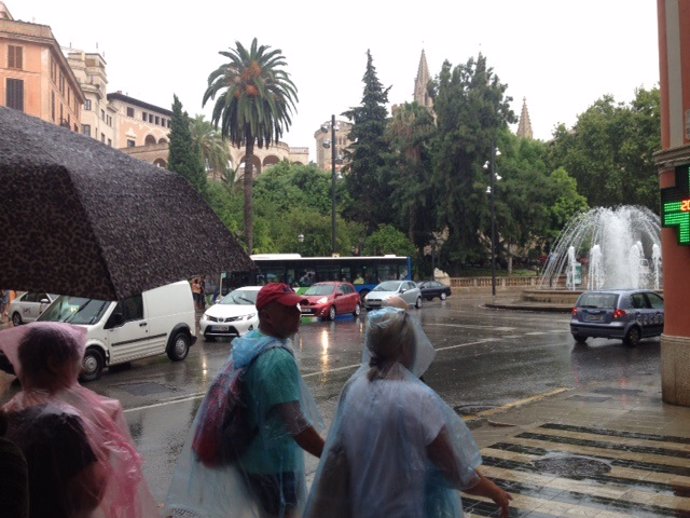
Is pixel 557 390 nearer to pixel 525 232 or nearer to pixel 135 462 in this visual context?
pixel 135 462

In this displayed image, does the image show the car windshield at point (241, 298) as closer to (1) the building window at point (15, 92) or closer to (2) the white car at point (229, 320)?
(2) the white car at point (229, 320)

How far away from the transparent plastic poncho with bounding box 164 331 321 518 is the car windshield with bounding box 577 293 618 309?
16.4 m

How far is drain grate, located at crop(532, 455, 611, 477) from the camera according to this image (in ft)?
21.9

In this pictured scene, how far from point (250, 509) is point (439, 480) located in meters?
1.06

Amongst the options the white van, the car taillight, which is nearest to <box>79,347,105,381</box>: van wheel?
the white van

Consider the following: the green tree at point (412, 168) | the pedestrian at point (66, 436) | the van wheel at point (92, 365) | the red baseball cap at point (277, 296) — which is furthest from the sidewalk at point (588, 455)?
the green tree at point (412, 168)

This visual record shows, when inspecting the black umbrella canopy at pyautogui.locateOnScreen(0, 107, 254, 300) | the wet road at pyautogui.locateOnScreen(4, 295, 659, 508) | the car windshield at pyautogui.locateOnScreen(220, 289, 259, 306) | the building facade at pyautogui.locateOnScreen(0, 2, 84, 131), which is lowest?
the wet road at pyautogui.locateOnScreen(4, 295, 659, 508)

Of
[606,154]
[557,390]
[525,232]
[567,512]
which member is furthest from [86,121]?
[567,512]

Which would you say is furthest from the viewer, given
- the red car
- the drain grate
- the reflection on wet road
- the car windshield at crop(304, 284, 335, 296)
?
the car windshield at crop(304, 284, 335, 296)

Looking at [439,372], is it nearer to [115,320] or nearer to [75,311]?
[115,320]

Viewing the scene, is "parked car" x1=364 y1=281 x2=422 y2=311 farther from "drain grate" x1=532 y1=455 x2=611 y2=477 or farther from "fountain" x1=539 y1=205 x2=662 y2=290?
"drain grate" x1=532 y1=455 x2=611 y2=477

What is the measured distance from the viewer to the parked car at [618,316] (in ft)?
59.2

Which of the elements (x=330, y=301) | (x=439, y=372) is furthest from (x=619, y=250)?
(x=439, y=372)

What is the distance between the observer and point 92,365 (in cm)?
1329
